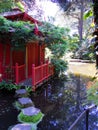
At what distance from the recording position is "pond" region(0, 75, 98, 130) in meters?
7.38

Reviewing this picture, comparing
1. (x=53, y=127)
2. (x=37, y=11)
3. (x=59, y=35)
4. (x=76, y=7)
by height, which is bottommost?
(x=53, y=127)

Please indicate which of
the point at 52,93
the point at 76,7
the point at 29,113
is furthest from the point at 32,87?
the point at 76,7

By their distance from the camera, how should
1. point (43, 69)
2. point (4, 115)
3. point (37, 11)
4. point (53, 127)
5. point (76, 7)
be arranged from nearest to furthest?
point (53, 127) < point (4, 115) < point (43, 69) < point (37, 11) < point (76, 7)

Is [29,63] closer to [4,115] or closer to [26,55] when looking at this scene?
[26,55]

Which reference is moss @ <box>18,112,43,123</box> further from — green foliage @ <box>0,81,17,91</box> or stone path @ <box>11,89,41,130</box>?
green foliage @ <box>0,81,17,91</box>

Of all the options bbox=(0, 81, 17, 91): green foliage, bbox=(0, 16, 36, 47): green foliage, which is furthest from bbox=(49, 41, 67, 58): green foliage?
bbox=(0, 81, 17, 91): green foliage

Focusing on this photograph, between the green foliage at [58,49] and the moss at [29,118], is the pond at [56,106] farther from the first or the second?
the green foliage at [58,49]

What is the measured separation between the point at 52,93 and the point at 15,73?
7.24 ft

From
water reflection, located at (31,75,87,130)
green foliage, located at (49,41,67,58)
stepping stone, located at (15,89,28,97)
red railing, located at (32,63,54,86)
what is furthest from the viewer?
green foliage, located at (49,41,67,58)

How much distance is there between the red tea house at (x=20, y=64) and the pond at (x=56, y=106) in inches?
33.6

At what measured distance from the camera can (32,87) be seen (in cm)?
1128

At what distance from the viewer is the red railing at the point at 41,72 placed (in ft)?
37.0

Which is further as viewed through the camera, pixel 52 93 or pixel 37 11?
pixel 37 11

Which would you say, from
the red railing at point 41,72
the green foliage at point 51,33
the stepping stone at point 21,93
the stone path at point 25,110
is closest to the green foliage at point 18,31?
the green foliage at point 51,33
